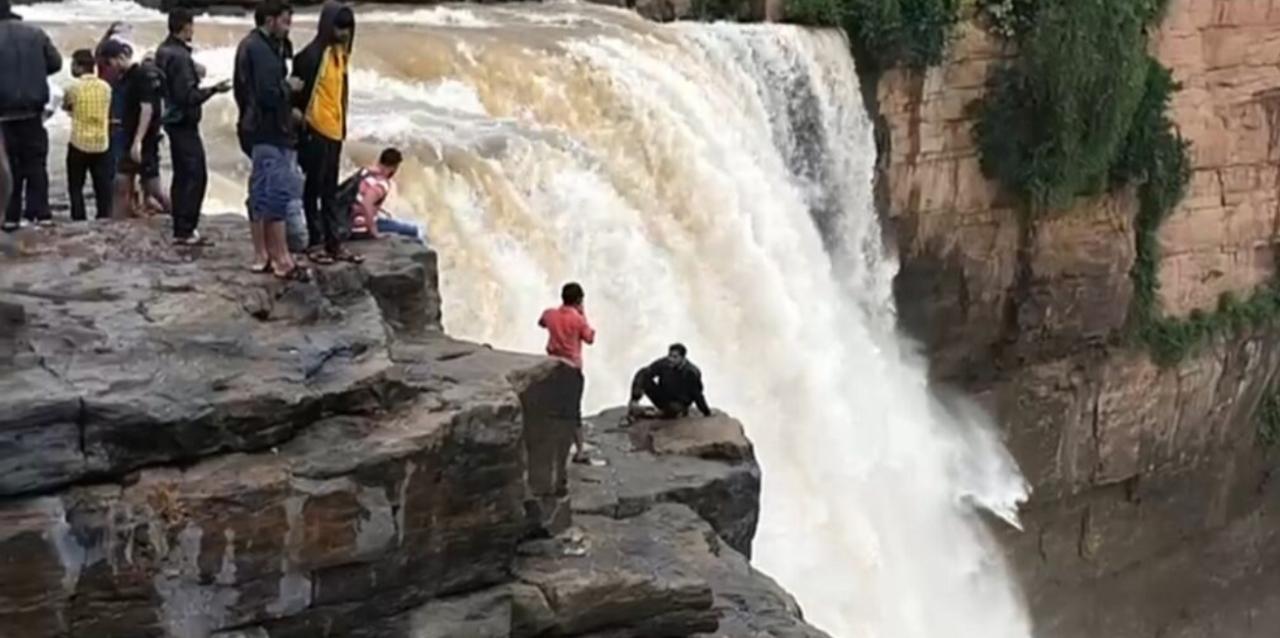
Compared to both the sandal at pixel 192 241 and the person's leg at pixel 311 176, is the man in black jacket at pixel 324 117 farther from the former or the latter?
the sandal at pixel 192 241

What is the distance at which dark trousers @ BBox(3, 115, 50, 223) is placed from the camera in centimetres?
848

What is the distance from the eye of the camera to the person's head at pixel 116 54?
9203 millimetres

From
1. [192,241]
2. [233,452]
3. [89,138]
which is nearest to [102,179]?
[89,138]

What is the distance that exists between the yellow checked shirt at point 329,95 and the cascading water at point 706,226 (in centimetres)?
306

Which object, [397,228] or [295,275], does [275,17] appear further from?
[397,228]

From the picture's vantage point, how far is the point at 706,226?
49.5ft

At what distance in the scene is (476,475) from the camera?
761 cm

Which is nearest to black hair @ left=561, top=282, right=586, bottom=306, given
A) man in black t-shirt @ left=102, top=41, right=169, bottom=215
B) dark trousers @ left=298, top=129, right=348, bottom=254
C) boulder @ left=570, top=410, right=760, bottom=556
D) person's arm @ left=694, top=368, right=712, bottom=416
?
boulder @ left=570, top=410, right=760, bottom=556

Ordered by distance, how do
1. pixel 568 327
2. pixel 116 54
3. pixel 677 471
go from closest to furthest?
pixel 116 54 → pixel 568 327 → pixel 677 471

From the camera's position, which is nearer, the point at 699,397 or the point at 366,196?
the point at 366,196

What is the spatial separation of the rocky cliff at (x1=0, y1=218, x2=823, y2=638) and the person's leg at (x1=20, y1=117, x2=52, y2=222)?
0.32 meters

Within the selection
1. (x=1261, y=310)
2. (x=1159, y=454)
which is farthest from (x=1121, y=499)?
(x=1261, y=310)

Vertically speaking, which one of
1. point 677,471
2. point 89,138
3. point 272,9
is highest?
point 272,9

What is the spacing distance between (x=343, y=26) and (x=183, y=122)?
1.08m
